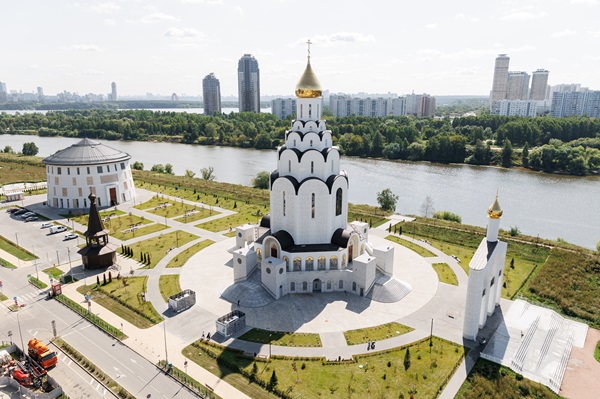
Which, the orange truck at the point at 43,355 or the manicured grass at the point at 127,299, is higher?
the orange truck at the point at 43,355

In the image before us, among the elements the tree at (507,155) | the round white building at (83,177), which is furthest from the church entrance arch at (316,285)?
the tree at (507,155)

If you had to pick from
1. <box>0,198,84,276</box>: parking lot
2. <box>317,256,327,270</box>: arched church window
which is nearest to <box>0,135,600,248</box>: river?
<box>317,256,327,270</box>: arched church window

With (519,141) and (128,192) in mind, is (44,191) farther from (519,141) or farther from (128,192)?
(519,141)

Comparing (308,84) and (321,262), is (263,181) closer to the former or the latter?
(308,84)

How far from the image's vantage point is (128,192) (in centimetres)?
5606

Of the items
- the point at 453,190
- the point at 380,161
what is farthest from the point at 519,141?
the point at 453,190

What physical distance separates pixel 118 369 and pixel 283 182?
16436mm

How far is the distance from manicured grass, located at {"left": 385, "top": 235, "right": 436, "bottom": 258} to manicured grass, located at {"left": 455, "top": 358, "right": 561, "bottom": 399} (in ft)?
53.3

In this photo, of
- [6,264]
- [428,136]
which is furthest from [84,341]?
[428,136]

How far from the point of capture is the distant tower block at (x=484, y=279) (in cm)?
2434

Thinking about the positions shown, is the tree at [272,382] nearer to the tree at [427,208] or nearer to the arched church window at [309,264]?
the arched church window at [309,264]

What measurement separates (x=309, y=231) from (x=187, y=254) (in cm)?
1287

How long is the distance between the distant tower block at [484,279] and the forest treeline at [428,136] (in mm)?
66272

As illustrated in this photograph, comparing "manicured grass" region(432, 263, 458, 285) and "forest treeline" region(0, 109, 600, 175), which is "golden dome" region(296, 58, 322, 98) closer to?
"manicured grass" region(432, 263, 458, 285)
